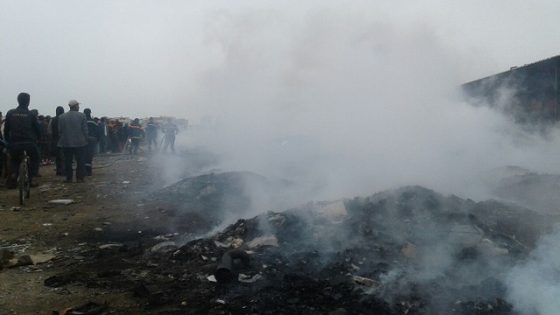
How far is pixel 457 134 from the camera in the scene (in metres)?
8.87

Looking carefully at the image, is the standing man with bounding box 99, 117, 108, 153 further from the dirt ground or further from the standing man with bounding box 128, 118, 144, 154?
the dirt ground

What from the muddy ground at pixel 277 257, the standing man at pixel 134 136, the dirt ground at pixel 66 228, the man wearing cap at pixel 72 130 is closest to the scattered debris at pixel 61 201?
the dirt ground at pixel 66 228

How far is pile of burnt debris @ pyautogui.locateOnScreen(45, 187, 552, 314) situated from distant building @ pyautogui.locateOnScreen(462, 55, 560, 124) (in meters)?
5.19

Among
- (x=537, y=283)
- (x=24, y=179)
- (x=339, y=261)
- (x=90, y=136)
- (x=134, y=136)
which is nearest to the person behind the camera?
(x=537, y=283)

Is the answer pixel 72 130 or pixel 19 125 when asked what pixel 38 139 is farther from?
pixel 72 130

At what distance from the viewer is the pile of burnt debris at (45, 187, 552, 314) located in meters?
3.48

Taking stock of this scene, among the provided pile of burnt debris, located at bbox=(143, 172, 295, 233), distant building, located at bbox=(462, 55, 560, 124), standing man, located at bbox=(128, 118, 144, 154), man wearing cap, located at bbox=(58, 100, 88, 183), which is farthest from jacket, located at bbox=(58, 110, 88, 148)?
standing man, located at bbox=(128, 118, 144, 154)

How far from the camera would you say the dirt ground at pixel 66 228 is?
3.68 metres

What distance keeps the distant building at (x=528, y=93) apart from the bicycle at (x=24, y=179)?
32.5 ft

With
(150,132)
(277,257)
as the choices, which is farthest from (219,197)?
(150,132)

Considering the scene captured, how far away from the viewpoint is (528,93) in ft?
32.8

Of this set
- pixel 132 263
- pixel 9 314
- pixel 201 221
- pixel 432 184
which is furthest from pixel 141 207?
pixel 432 184

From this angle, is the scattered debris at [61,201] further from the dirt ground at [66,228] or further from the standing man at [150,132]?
the standing man at [150,132]

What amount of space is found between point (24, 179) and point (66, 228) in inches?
85.2
